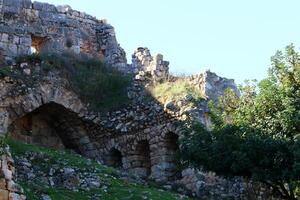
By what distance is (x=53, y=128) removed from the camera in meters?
17.5

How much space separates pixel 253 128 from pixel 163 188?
2678 millimetres

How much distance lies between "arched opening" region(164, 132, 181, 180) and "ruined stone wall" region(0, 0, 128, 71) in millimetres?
5040

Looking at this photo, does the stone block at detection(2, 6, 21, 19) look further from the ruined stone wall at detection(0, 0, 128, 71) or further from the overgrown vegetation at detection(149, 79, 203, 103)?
the overgrown vegetation at detection(149, 79, 203, 103)

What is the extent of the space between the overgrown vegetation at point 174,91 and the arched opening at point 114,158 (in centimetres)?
193

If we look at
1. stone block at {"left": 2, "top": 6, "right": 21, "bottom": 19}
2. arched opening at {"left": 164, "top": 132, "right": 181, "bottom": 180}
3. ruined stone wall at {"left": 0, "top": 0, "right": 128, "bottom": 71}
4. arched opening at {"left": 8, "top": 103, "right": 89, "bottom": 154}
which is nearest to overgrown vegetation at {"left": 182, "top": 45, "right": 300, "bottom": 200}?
arched opening at {"left": 164, "top": 132, "right": 181, "bottom": 180}

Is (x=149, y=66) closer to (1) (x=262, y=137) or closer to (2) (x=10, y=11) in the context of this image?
(2) (x=10, y=11)

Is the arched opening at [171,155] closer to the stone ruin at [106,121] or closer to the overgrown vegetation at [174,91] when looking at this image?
the stone ruin at [106,121]

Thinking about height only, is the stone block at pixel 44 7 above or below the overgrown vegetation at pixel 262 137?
above

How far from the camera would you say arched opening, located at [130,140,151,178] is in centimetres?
1600

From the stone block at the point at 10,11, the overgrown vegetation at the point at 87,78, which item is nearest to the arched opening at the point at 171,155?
the overgrown vegetation at the point at 87,78

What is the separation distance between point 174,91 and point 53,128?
12.9 ft

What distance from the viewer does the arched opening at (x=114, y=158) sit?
54.2ft

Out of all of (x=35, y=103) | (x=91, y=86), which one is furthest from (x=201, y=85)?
(x=35, y=103)

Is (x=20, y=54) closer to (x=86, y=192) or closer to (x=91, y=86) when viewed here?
(x=91, y=86)
